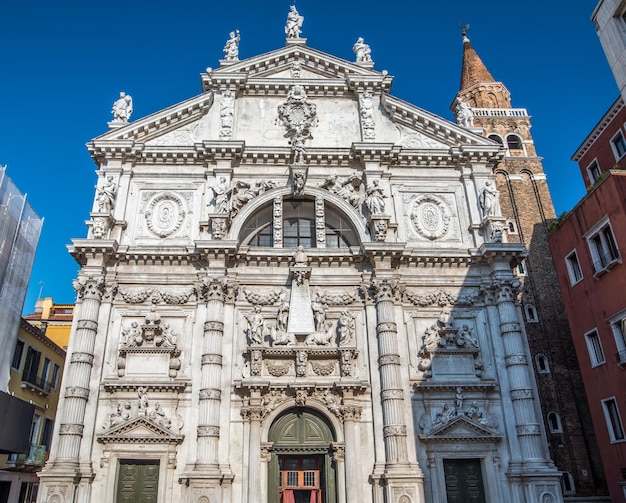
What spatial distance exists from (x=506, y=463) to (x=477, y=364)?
11.0 ft

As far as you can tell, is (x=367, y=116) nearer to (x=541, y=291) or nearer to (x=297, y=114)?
(x=297, y=114)

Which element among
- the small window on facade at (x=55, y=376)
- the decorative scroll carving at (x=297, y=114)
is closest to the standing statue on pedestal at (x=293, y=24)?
the decorative scroll carving at (x=297, y=114)

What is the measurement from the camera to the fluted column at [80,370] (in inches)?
689


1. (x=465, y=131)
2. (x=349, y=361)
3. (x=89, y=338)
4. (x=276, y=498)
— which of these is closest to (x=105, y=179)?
(x=89, y=338)

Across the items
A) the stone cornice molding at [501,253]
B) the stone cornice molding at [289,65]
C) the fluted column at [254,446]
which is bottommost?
the fluted column at [254,446]

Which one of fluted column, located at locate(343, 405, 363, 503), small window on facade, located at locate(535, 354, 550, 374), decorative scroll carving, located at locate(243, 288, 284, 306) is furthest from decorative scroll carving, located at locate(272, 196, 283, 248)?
small window on facade, located at locate(535, 354, 550, 374)

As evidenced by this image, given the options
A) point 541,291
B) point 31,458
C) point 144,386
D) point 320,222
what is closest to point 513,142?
point 541,291

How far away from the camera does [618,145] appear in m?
25.8

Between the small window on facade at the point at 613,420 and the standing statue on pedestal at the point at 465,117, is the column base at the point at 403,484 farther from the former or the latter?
the standing statue on pedestal at the point at 465,117

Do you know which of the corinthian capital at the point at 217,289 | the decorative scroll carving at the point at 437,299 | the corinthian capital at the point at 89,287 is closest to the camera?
the corinthian capital at the point at 89,287

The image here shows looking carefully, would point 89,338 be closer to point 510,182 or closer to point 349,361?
point 349,361

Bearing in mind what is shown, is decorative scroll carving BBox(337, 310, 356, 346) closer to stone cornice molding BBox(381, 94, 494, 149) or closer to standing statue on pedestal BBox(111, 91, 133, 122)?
stone cornice molding BBox(381, 94, 494, 149)

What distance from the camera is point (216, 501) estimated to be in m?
16.9

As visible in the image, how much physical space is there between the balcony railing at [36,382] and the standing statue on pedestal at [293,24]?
20218 millimetres
